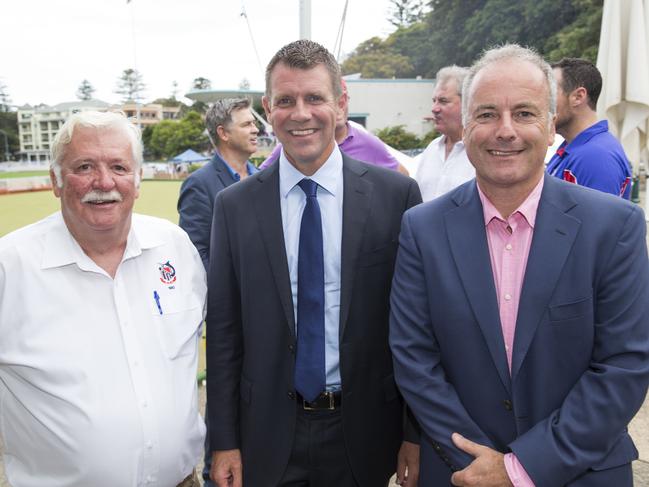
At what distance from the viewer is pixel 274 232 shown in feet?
7.09

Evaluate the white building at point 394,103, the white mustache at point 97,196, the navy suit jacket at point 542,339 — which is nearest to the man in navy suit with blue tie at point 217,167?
the white mustache at point 97,196

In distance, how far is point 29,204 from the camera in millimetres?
5973

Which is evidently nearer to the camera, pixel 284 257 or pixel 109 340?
pixel 109 340

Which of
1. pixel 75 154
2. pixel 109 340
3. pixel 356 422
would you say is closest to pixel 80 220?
pixel 75 154

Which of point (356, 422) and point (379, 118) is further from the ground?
point (379, 118)

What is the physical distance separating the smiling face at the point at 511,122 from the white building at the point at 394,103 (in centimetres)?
3799

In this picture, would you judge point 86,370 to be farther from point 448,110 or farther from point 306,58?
point 448,110

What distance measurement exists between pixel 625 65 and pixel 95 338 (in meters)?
5.59

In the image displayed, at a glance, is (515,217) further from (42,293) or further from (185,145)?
(185,145)

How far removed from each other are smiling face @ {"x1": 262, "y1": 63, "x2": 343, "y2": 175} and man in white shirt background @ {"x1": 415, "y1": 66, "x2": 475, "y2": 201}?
1.79 meters

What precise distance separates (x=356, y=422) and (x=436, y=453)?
1.19 ft

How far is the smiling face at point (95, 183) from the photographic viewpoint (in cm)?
204

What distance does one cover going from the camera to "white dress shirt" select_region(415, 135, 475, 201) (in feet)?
12.3

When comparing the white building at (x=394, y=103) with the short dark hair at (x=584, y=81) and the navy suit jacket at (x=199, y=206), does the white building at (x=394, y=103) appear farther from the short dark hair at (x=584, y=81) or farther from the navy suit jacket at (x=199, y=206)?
the navy suit jacket at (x=199, y=206)
